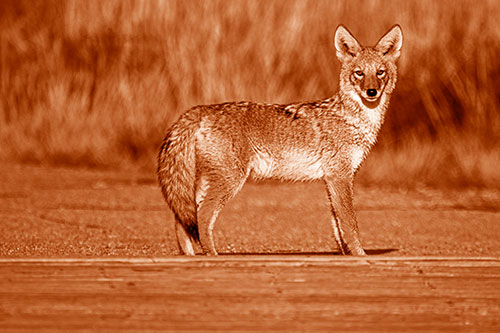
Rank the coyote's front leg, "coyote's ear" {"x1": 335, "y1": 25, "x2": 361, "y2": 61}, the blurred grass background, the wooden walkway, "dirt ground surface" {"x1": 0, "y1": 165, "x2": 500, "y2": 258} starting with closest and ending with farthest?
the wooden walkway
the coyote's front leg
"coyote's ear" {"x1": 335, "y1": 25, "x2": 361, "y2": 61}
"dirt ground surface" {"x1": 0, "y1": 165, "x2": 500, "y2": 258}
the blurred grass background

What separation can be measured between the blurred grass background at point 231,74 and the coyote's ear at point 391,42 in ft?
14.0

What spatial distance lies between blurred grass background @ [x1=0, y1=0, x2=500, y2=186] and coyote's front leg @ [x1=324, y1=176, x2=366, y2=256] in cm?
437

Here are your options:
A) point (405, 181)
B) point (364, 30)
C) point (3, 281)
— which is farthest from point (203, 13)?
point (3, 281)

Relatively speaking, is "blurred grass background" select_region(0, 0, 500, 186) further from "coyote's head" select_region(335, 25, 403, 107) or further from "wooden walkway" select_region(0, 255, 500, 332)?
"wooden walkway" select_region(0, 255, 500, 332)

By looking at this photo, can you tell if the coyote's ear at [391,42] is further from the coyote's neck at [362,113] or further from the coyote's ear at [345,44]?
A: the coyote's neck at [362,113]

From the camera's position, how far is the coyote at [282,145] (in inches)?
261

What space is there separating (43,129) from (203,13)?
2.25 meters

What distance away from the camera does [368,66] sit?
23.0 ft

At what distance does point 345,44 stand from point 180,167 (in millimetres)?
1333

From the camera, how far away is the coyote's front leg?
6.80 meters

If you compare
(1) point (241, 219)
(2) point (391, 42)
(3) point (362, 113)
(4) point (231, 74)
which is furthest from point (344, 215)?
(4) point (231, 74)

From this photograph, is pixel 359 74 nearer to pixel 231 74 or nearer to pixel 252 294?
pixel 252 294

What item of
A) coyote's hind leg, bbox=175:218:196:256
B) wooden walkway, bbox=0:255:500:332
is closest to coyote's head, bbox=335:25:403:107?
coyote's hind leg, bbox=175:218:196:256

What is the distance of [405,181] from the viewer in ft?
37.1
